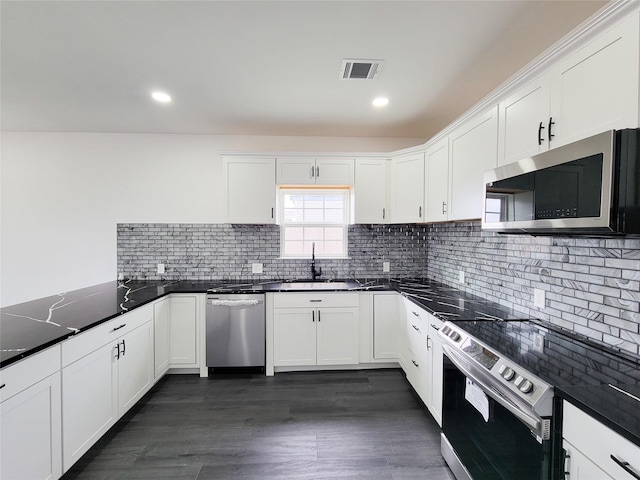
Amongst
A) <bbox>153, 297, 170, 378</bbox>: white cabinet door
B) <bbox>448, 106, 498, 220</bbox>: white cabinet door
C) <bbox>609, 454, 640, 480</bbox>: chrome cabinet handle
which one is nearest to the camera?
<bbox>609, 454, 640, 480</bbox>: chrome cabinet handle

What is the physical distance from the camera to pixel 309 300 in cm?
284

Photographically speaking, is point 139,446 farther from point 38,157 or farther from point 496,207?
point 38,157

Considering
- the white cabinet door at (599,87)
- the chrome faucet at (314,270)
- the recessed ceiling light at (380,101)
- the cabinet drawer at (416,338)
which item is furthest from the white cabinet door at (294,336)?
the white cabinet door at (599,87)

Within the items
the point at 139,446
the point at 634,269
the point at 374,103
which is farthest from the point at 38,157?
the point at 634,269

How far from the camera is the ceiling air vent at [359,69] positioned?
1927 millimetres

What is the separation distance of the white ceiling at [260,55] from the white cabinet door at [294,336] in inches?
79.9

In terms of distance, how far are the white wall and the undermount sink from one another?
124 centimetres

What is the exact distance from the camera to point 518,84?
1569mm

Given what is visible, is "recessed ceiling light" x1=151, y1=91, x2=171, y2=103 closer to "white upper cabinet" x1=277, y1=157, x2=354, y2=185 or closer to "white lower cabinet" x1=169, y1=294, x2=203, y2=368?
"white upper cabinet" x1=277, y1=157, x2=354, y2=185

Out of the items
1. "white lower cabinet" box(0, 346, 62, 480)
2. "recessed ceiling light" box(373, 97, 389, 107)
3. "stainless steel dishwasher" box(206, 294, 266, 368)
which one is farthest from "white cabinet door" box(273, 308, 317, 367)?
"recessed ceiling light" box(373, 97, 389, 107)

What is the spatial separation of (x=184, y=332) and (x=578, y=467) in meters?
2.94

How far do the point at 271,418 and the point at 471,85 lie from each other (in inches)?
123

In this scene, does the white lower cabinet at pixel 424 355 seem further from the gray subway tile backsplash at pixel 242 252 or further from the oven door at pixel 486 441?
the gray subway tile backsplash at pixel 242 252

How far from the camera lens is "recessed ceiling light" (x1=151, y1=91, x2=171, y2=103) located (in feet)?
7.83
